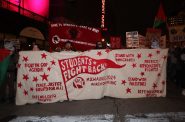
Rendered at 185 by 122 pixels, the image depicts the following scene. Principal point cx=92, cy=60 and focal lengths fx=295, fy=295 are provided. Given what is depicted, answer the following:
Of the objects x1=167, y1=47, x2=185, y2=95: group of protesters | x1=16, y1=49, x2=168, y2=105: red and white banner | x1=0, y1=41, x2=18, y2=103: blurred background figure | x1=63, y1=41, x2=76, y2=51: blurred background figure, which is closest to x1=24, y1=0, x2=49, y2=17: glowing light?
x1=63, y1=41, x2=76, y2=51: blurred background figure

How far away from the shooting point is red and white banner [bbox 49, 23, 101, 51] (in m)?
12.1

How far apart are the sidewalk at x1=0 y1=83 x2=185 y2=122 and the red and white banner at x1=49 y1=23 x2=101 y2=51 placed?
3.43 meters

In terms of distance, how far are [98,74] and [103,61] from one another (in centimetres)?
45

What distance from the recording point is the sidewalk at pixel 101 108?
7.61 metres

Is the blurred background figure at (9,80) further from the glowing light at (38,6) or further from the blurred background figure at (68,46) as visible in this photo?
the glowing light at (38,6)

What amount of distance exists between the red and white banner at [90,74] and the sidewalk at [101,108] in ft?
1.10

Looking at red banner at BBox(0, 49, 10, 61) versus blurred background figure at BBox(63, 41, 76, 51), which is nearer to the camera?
red banner at BBox(0, 49, 10, 61)

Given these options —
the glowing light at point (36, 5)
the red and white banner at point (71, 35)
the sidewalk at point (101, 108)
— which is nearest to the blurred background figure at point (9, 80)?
the sidewalk at point (101, 108)

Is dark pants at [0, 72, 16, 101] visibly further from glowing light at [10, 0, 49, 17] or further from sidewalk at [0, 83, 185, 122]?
glowing light at [10, 0, 49, 17]

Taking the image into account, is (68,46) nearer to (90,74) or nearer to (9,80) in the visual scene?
(90,74)

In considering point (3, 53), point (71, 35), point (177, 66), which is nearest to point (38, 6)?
point (71, 35)

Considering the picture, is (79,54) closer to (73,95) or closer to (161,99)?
(73,95)

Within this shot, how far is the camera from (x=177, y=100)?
9.23m

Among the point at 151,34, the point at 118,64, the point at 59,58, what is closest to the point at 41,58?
the point at 59,58
